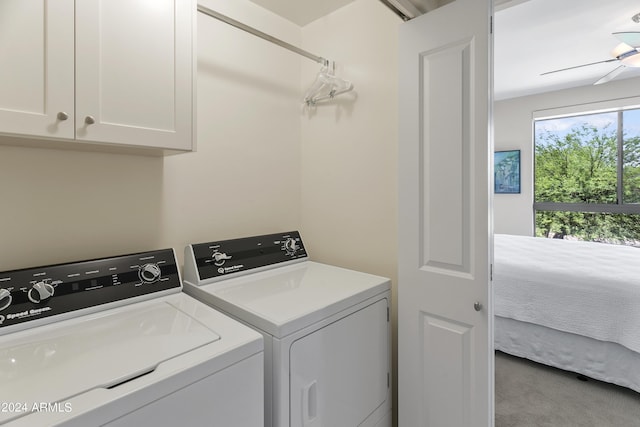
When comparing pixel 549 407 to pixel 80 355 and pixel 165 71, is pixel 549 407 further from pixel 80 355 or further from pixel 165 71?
pixel 165 71

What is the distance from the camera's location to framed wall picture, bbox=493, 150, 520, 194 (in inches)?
208

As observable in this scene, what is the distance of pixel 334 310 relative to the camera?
4.14 ft

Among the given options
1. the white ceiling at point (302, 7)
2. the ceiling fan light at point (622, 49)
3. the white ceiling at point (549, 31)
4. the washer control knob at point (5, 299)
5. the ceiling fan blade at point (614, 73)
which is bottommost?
the washer control knob at point (5, 299)

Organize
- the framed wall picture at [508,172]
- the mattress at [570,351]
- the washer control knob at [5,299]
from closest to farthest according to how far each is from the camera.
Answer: the washer control knob at [5,299] < the mattress at [570,351] < the framed wall picture at [508,172]

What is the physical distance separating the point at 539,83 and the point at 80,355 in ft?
18.3

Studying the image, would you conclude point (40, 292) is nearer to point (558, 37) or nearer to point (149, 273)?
point (149, 273)

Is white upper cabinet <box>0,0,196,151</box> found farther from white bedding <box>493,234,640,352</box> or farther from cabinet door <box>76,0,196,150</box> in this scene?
white bedding <box>493,234,640,352</box>

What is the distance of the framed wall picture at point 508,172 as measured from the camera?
17.3 feet

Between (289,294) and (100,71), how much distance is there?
41.2 inches

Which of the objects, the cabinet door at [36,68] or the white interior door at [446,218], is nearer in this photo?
the cabinet door at [36,68]

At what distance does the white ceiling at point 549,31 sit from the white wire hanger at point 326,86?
0.40 metres

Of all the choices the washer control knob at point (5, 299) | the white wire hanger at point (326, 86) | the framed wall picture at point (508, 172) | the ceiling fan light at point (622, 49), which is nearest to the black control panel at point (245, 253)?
the washer control knob at point (5, 299)

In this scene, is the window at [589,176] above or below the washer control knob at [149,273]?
above

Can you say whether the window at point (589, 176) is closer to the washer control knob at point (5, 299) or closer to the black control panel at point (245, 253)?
the black control panel at point (245, 253)
